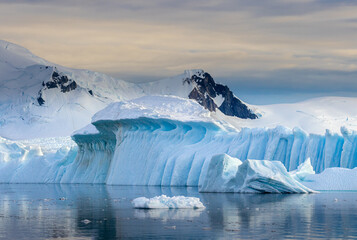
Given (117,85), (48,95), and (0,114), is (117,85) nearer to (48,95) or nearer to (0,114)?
(48,95)

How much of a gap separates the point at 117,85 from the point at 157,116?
116m

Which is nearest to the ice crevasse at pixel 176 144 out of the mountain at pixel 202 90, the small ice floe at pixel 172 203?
the small ice floe at pixel 172 203

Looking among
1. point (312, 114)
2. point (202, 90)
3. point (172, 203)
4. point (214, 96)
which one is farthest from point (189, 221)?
point (214, 96)

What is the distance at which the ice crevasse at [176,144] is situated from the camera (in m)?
48.1

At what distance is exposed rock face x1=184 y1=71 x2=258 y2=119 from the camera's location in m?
155

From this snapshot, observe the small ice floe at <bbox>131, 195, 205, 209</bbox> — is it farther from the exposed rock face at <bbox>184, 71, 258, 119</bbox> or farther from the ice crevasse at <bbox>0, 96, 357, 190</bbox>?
the exposed rock face at <bbox>184, 71, 258, 119</bbox>

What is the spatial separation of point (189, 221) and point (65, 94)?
14354cm

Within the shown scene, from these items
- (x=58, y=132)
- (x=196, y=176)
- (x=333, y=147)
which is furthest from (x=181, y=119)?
(x=58, y=132)

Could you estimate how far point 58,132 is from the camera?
14475cm

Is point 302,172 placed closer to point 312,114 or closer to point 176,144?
point 176,144

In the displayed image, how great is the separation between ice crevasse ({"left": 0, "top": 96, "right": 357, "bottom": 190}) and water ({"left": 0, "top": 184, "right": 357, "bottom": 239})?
59.7ft

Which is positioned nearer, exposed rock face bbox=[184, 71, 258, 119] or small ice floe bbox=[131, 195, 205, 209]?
small ice floe bbox=[131, 195, 205, 209]

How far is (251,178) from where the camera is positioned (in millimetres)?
35531

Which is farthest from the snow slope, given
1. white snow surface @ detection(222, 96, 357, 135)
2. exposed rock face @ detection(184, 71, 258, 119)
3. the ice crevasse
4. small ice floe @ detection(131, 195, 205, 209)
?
small ice floe @ detection(131, 195, 205, 209)
